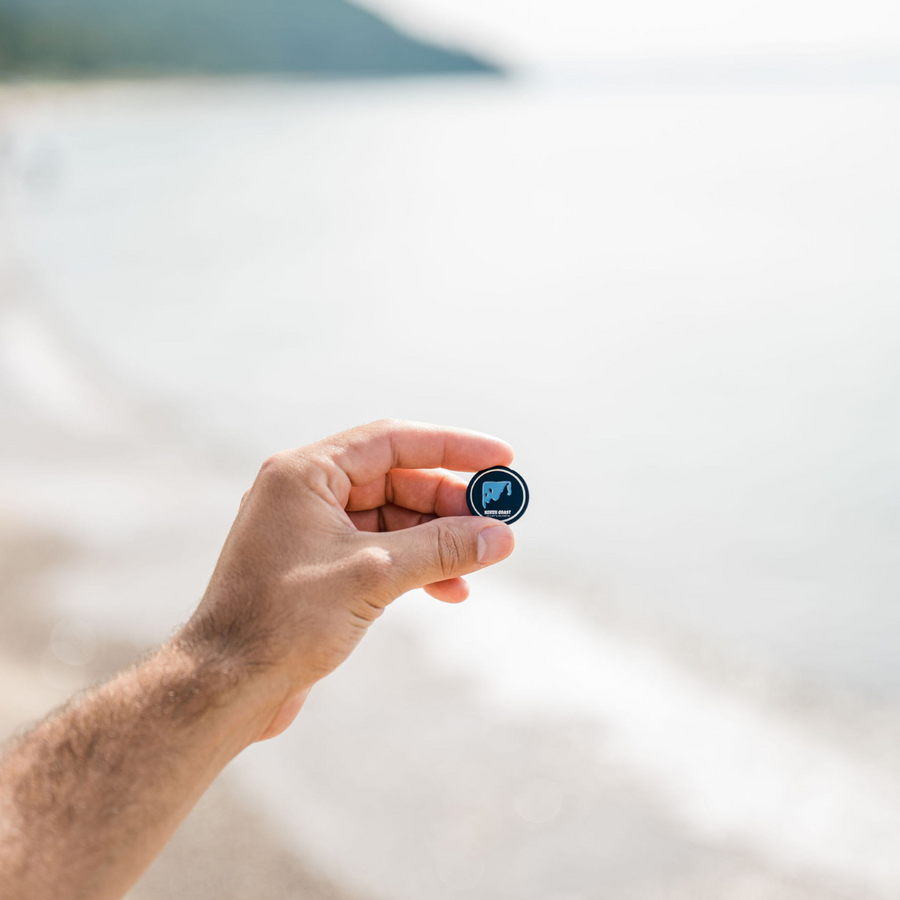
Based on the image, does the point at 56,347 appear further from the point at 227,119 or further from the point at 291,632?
the point at 227,119

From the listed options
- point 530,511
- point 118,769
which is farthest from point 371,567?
point 530,511

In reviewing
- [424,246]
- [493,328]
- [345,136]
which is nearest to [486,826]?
[493,328]

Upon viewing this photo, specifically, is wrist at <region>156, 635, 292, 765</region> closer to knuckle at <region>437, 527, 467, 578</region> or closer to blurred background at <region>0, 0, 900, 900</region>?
knuckle at <region>437, 527, 467, 578</region>

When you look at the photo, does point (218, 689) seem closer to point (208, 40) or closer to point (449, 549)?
point (449, 549)

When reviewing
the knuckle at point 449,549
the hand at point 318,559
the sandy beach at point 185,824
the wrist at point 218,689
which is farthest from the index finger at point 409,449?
the sandy beach at point 185,824

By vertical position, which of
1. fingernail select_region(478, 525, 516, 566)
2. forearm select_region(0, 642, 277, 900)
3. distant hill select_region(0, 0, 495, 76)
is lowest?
forearm select_region(0, 642, 277, 900)

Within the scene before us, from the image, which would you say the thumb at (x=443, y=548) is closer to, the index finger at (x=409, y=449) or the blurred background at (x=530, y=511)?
the index finger at (x=409, y=449)

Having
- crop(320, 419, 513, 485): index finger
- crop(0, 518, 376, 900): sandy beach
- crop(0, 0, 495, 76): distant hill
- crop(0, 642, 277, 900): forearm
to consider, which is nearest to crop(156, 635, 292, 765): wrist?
crop(0, 642, 277, 900): forearm
